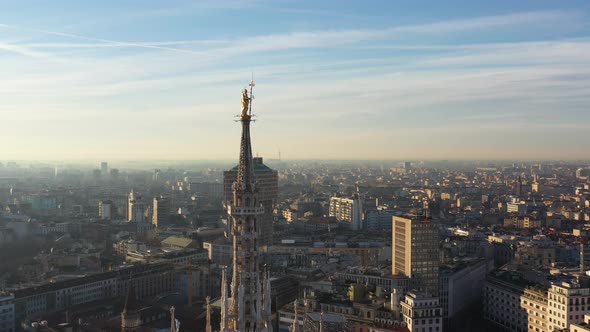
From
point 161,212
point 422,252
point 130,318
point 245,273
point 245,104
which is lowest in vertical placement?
point 161,212

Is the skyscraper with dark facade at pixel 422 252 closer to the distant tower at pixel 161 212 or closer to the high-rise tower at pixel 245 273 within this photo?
the high-rise tower at pixel 245 273

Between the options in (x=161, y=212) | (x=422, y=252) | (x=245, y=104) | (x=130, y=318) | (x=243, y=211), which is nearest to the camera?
(x=243, y=211)

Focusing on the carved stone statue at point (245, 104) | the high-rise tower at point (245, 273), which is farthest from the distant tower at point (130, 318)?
the carved stone statue at point (245, 104)

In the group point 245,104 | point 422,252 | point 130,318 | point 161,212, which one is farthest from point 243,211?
point 161,212

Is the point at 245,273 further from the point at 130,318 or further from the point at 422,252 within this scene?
the point at 422,252

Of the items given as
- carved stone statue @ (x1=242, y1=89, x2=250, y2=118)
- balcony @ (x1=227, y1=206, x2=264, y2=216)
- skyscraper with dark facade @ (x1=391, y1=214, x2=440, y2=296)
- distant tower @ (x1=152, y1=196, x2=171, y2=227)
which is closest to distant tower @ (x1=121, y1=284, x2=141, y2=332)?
skyscraper with dark facade @ (x1=391, y1=214, x2=440, y2=296)

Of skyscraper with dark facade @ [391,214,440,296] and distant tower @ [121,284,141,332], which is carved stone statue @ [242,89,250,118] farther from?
skyscraper with dark facade @ [391,214,440,296]

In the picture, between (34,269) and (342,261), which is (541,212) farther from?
(34,269)

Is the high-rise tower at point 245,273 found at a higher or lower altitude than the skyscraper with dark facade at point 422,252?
higher

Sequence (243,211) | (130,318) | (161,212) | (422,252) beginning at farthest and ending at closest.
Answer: (161,212) → (422,252) → (130,318) → (243,211)
